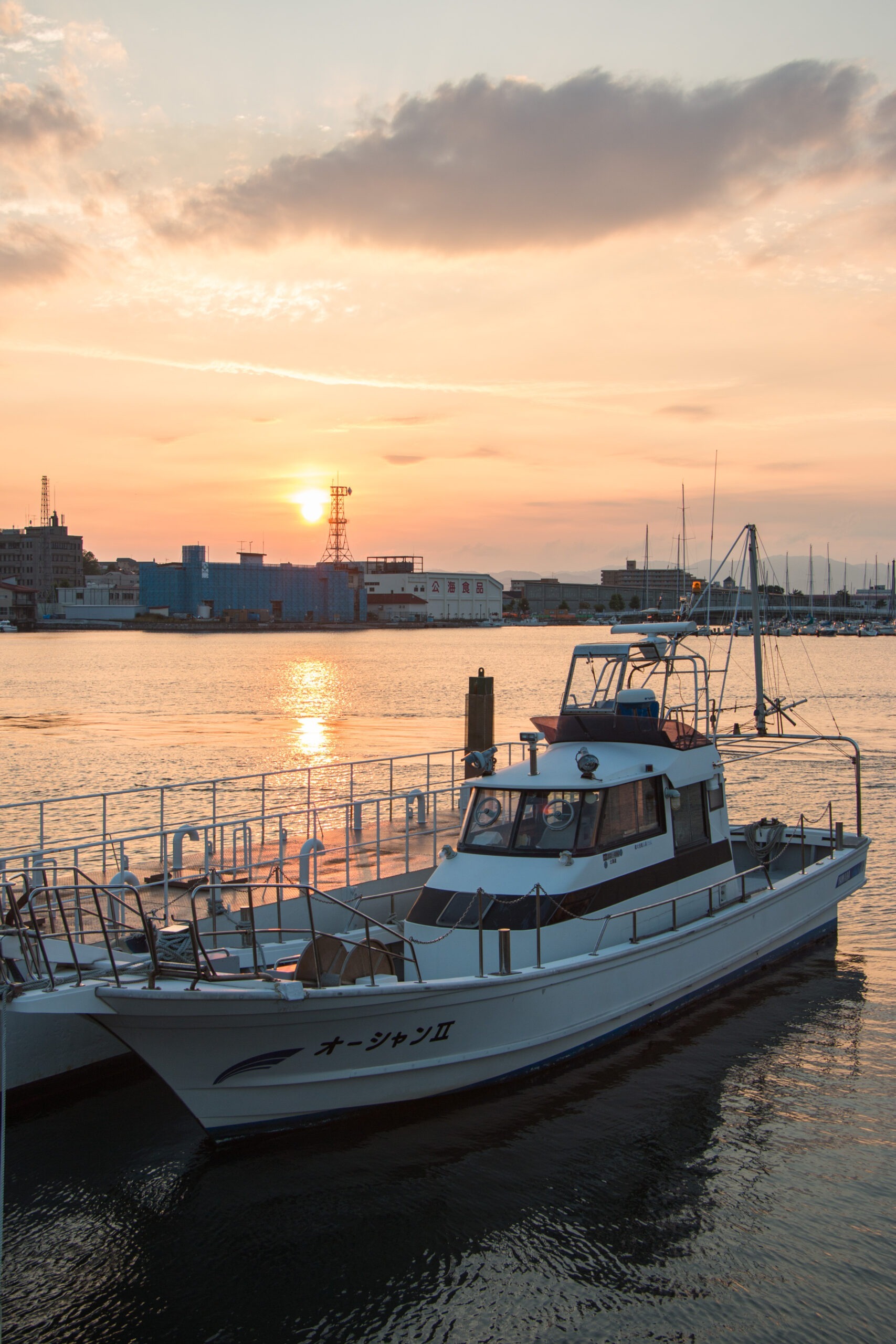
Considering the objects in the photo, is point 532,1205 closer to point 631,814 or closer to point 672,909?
point 672,909

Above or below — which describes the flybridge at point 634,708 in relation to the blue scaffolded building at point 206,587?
below

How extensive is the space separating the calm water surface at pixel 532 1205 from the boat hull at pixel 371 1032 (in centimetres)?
43

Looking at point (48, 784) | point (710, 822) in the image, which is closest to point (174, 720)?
point (48, 784)

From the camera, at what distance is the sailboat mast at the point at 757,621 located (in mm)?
23656

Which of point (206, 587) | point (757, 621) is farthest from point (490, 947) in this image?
point (206, 587)

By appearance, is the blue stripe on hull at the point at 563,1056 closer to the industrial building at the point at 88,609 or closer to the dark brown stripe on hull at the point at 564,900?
the dark brown stripe on hull at the point at 564,900

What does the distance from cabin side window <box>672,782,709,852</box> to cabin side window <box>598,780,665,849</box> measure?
47 cm

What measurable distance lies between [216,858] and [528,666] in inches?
3437

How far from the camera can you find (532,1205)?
9.74 metres

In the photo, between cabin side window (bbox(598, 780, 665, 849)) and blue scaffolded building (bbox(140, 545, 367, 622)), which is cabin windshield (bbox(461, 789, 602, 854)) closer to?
cabin side window (bbox(598, 780, 665, 849))

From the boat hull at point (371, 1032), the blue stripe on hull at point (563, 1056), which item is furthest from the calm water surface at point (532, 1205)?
the boat hull at point (371, 1032)

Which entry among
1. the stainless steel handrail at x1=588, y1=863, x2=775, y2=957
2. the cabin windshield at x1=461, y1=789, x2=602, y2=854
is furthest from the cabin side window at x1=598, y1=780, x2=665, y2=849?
the stainless steel handrail at x1=588, y1=863, x2=775, y2=957

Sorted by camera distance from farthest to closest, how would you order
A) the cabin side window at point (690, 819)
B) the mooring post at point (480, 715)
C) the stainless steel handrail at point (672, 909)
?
the mooring post at point (480, 715), the cabin side window at point (690, 819), the stainless steel handrail at point (672, 909)

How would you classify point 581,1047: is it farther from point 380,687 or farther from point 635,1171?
point 380,687
